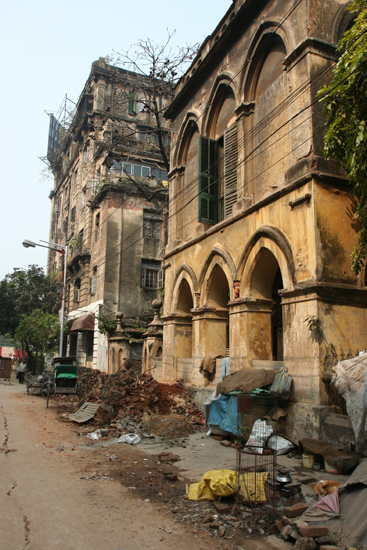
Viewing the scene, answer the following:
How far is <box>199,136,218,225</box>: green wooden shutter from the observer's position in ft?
46.3

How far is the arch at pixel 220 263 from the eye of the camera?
1214cm

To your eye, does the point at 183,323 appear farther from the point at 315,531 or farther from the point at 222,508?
the point at 315,531

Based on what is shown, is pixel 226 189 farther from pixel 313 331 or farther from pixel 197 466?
pixel 197 466

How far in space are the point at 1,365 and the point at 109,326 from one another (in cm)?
1226

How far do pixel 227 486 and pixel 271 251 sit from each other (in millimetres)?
5739

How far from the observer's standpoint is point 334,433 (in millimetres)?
7840

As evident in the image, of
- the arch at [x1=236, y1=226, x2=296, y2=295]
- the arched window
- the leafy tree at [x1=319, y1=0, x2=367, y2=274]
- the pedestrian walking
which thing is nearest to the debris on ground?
the arch at [x1=236, y1=226, x2=296, y2=295]

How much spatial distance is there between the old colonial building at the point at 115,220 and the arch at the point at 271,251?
1213 centimetres

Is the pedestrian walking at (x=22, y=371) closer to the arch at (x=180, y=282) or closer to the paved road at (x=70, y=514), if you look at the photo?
the arch at (x=180, y=282)

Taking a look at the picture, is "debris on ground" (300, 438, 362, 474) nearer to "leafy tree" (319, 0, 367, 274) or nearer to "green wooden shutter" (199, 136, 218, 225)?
"leafy tree" (319, 0, 367, 274)

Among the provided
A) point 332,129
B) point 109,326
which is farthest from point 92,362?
point 332,129

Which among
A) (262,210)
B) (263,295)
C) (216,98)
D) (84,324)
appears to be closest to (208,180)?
(216,98)

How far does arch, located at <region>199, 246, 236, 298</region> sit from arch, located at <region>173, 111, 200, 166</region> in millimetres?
4998

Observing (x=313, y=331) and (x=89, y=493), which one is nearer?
(x=89, y=493)
